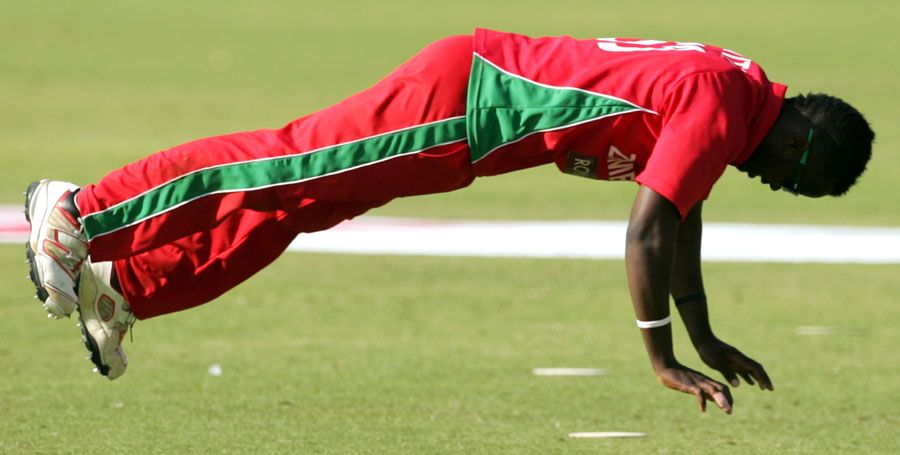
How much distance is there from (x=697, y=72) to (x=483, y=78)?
2.44 feet

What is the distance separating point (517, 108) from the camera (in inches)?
214

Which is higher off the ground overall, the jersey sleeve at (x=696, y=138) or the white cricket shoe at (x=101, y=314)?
the jersey sleeve at (x=696, y=138)

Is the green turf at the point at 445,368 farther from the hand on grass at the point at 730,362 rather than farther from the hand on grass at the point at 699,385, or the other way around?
the hand on grass at the point at 699,385

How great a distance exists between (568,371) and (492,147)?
2.35 metres

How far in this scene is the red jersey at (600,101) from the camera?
5.27 meters

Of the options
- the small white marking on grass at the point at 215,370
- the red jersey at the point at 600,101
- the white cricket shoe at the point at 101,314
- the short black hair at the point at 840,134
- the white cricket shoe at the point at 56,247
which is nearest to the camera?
the red jersey at the point at 600,101

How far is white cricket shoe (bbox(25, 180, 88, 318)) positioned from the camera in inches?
224

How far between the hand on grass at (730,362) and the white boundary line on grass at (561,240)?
17.8ft

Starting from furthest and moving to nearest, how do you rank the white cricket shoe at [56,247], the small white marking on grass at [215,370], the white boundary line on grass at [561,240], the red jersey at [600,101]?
the white boundary line on grass at [561,240] → the small white marking on grass at [215,370] → the white cricket shoe at [56,247] → the red jersey at [600,101]

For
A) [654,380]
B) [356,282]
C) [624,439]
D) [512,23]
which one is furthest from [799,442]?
[512,23]

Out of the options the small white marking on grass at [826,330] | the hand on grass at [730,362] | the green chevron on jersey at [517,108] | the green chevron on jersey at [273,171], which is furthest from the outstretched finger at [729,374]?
the small white marking on grass at [826,330]

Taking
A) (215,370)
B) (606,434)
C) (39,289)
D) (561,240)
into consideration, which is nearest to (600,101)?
(606,434)

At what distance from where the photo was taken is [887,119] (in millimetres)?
20172

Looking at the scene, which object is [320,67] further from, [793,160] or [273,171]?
[793,160]
